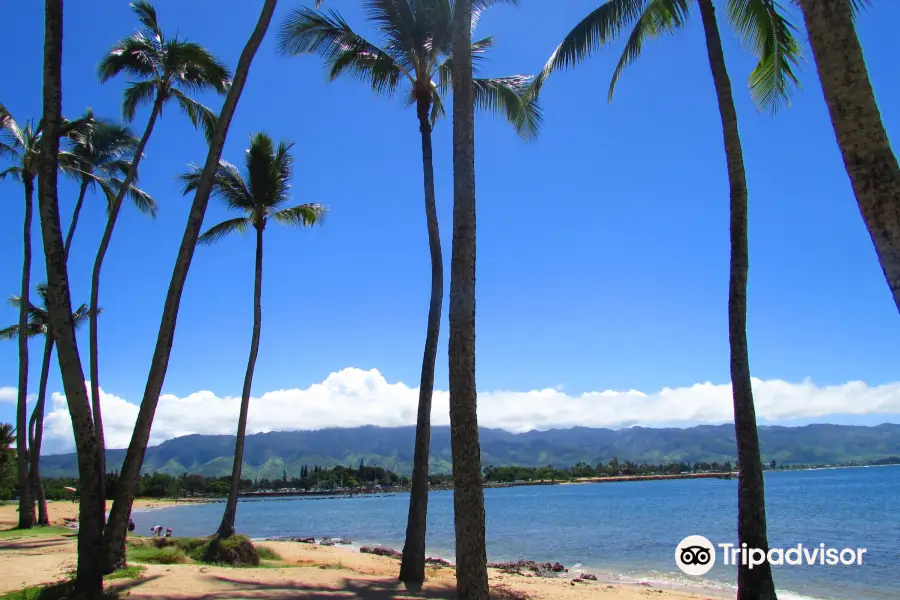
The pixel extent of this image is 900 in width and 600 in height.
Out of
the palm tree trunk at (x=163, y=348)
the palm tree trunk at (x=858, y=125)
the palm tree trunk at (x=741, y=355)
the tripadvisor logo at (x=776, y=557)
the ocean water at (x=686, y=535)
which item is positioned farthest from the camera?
the tripadvisor logo at (x=776, y=557)

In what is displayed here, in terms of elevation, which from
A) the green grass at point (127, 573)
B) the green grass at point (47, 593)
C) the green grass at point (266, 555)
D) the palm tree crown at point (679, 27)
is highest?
the palm tree crown at point (679, 27)

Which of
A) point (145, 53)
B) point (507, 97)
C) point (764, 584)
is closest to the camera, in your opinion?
point (764, 584)

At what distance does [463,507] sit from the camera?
22.2 feet

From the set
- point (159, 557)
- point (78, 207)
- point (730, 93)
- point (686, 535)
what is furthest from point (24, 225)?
point (686, 535)

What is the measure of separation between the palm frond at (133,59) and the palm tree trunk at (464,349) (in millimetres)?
10522

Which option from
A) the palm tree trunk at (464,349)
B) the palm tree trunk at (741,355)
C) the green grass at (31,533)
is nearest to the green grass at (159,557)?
the green grass at (31,533)

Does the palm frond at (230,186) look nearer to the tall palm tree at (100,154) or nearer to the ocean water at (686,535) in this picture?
the tall palm tree at (100,154)

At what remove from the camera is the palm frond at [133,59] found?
1516 centimetres

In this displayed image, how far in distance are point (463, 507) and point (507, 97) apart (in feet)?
32.7

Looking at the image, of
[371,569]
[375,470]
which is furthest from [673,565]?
[375,470]

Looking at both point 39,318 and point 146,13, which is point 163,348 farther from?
point 39,318

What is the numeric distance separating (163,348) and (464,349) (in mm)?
Result: 4898

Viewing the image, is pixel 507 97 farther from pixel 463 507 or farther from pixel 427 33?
pixel 463 507

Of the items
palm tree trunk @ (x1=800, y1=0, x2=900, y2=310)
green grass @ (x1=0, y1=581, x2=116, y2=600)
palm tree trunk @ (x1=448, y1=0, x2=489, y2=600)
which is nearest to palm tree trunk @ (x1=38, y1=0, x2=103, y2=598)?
green grass @ (x1=0, y1=581, x2=116, y2=600)
